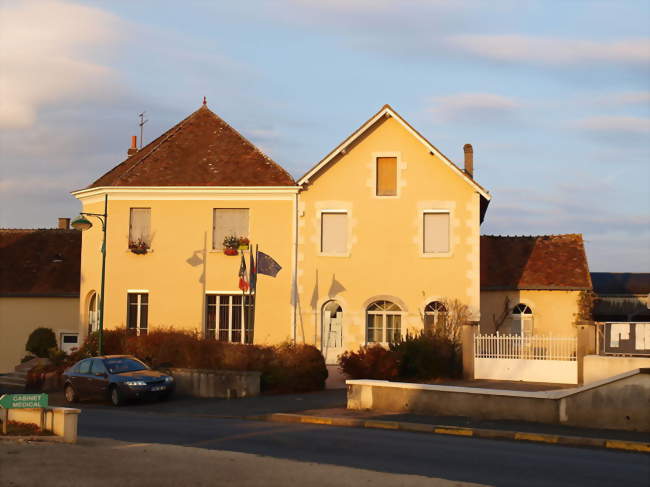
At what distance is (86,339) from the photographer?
1307 inches

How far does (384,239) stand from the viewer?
31.9 meters

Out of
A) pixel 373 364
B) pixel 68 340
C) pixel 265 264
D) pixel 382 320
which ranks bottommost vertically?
pixel 373 364

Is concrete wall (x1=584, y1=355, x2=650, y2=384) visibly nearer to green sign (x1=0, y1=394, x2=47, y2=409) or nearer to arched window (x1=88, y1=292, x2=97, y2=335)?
green sign (x1=0, y1=394, x2=47, y2=409)

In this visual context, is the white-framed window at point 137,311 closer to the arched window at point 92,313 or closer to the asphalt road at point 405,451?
the arched window at point 92,313

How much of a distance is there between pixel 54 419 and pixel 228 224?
18.3m

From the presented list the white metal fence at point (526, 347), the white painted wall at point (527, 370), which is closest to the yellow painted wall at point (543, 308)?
the white metal fence at point (526, 347)

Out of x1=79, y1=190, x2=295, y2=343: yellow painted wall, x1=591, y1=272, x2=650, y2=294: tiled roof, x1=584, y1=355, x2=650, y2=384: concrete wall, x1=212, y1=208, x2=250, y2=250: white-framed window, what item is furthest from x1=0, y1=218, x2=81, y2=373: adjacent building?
x1=591, y1=272, x2=650, y2=294: tiled roof

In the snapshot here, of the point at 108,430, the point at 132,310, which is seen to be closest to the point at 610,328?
the point at 108,430

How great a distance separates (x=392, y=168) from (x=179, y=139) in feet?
28.1

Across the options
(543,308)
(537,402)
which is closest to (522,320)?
(543,308)

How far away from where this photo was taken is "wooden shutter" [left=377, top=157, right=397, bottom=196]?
3209 centimetres

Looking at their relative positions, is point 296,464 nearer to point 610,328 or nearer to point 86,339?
point 610,328

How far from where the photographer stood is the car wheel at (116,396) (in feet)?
81.3

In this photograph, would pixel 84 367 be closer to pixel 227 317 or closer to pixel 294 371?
pixel 294 371
